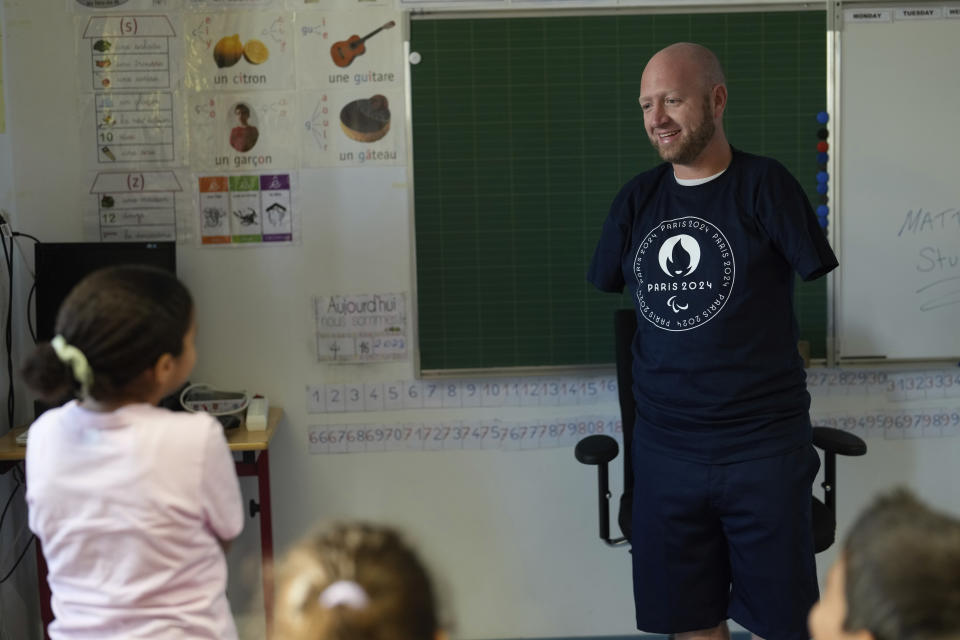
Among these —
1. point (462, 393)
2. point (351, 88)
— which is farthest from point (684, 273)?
point (351, 88)

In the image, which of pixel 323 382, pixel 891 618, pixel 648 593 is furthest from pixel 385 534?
pixel 323 382

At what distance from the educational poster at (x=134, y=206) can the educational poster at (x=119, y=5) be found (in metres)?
0.51

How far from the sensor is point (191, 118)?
9.75 feet

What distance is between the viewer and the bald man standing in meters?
2.24

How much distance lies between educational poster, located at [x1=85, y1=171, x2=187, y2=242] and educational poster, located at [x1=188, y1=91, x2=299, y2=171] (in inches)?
5.2

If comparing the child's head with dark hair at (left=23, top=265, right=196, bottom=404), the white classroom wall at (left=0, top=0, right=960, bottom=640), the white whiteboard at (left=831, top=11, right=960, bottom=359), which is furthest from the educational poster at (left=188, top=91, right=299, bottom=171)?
the white whiteboard at (left=831, top=11, right=960, bottom=359)

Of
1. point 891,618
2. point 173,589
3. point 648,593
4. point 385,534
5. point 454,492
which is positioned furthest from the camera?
point 454,492

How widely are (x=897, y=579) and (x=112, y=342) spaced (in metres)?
1.19

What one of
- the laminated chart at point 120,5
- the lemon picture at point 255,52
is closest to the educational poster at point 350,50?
the lemon picture at point 255,52

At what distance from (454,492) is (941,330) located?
1.71 meters

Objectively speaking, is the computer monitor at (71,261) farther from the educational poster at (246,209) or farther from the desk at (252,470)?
the desk at (252,470)

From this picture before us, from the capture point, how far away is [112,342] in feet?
4.94

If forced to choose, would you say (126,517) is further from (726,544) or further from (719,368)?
(726,544)

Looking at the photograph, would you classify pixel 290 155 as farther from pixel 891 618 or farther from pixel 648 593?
Answer: pixel 891 618
